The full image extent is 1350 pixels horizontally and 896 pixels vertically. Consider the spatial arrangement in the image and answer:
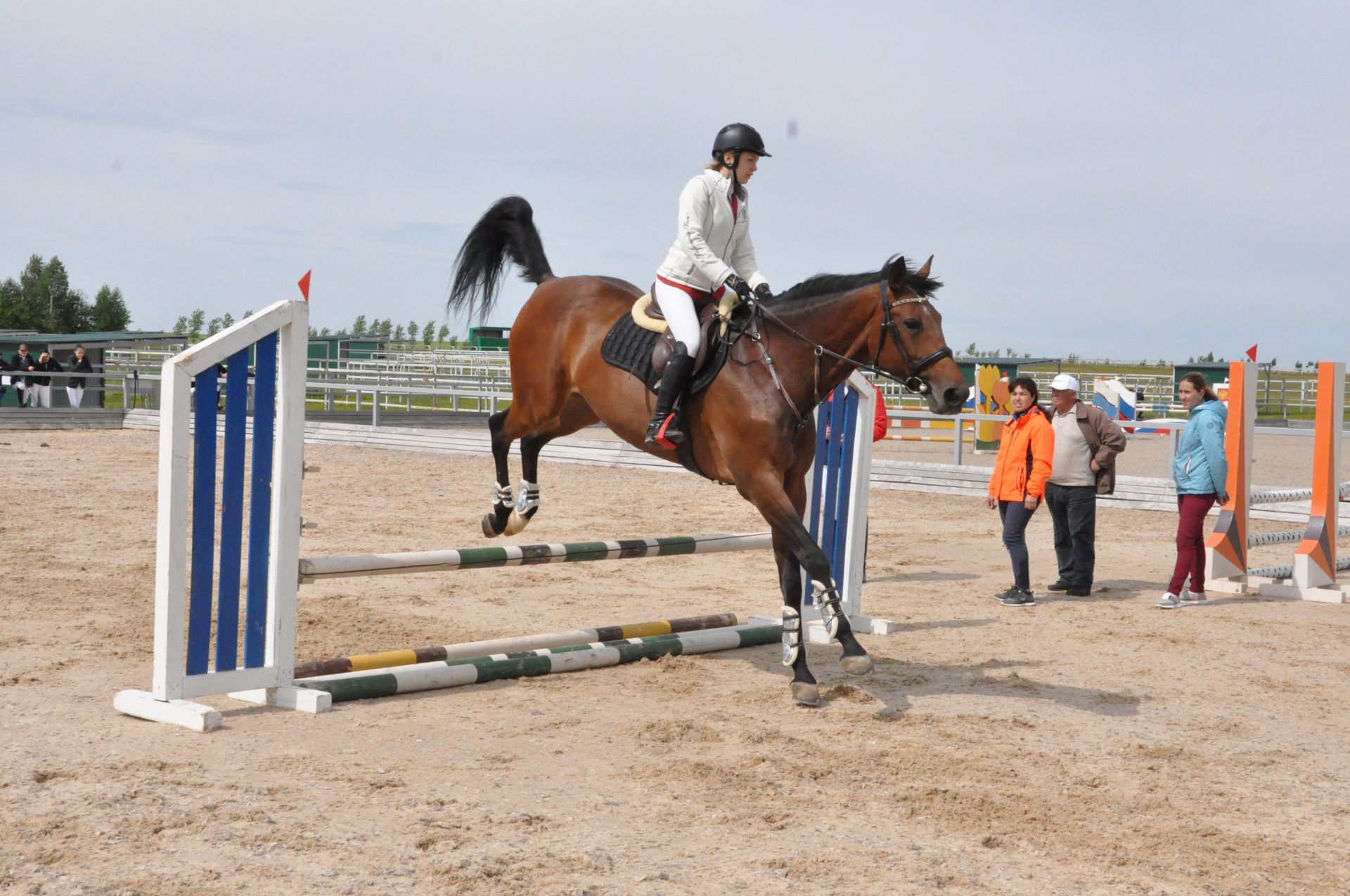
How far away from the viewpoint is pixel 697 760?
420 cm

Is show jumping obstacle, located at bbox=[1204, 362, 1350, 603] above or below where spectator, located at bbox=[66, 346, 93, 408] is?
below

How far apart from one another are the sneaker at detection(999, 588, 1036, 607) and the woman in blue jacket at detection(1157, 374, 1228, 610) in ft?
2.94

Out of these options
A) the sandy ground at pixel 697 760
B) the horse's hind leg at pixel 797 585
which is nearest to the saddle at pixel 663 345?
the horse's hind leg at pixel 797 585

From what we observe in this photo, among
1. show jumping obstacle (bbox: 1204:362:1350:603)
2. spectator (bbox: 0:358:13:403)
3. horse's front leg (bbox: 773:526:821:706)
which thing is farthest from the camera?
spectator (bbox: 0:358:13:403)

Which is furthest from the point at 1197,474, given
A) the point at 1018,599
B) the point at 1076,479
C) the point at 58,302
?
the point at 58,302

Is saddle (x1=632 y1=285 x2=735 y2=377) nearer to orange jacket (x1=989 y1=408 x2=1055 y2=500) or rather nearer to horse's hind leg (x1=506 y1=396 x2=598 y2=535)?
horse's hind leg (x1=506 y1=396 x2=598 y2=535)

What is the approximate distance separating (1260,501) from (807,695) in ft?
18.6

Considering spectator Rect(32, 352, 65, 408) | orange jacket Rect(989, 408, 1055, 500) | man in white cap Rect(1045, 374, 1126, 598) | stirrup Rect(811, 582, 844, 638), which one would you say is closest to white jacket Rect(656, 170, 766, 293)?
stirrup Rect(811, 582, 844, 638)

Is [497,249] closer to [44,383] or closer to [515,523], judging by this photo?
[515,523]

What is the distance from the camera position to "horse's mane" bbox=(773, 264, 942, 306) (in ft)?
16.7

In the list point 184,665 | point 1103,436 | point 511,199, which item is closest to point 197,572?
point 184,665

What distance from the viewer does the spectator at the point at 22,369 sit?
23392mm

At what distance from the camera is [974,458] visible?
2047cm

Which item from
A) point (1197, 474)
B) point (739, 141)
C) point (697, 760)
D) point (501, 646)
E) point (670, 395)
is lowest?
point (697, 760)
